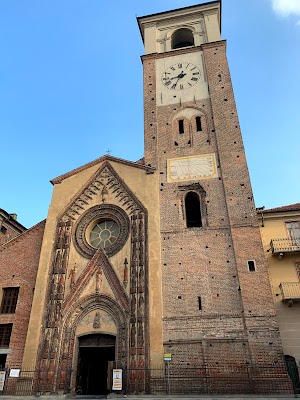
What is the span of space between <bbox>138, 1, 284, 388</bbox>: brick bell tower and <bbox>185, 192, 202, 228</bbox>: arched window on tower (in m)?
0.06

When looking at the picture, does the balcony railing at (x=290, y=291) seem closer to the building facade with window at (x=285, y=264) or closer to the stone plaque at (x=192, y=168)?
A: the building facade with window at (x=285, y=264)

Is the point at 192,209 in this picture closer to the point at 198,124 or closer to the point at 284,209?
the point at 284,209

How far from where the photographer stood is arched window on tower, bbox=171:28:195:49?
27703 millimetres

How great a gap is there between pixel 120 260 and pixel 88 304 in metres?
2.61

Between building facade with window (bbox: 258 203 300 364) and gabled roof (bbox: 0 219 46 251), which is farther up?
gabled roof (bbox: 0 219 46 251)

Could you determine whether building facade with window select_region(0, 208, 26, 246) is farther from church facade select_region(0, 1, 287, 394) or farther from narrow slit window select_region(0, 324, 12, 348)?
narrow slit window select_region(0, 324, 12, 348)

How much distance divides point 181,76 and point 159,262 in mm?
13701

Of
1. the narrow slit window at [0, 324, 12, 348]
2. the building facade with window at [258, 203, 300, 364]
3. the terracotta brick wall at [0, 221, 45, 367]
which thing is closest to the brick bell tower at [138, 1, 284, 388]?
the building facade with window at [258, 203, 300, 364]

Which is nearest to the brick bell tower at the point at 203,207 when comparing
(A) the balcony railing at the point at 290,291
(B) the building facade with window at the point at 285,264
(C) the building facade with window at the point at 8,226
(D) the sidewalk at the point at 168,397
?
(A) the balcony railing at the point at 290,291

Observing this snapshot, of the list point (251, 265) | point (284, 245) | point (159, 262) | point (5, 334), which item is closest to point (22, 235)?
point (5, 334)

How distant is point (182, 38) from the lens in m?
28.4

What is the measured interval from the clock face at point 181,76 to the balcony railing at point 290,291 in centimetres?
1417

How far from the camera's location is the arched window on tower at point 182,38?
90.9 ft

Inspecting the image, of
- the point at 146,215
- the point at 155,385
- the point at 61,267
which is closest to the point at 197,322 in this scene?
the point at 155,385
